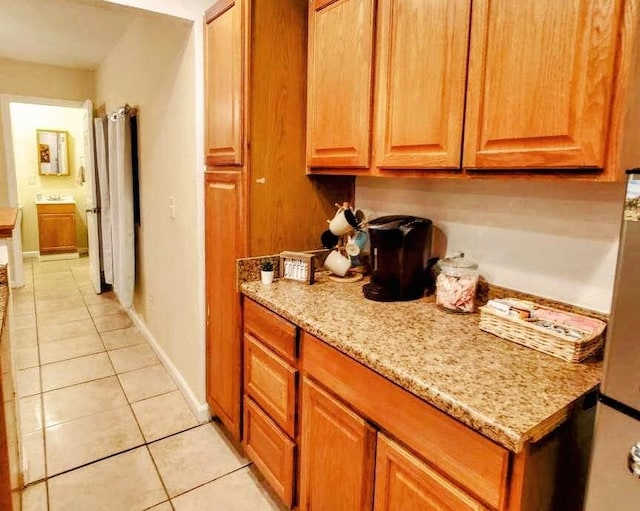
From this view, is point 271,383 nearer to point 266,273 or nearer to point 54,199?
point 266,273

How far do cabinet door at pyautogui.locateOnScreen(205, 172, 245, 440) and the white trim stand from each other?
15cm

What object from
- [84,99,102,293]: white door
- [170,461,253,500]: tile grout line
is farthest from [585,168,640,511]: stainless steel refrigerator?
[84,99,102,293]: white door

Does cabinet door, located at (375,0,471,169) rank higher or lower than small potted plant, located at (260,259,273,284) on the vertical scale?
higher

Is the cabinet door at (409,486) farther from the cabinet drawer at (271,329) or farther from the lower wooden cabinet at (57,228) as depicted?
the lower wooden cabinet at (57,228)

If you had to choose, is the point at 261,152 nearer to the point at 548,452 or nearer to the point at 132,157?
the point at 548,452

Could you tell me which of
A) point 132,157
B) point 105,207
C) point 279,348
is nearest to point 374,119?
point 279,348

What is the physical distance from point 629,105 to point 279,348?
127 centimetres

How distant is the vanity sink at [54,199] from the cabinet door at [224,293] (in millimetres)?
5465

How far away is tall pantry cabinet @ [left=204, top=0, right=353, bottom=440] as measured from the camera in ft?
5.92

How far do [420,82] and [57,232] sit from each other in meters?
6.61

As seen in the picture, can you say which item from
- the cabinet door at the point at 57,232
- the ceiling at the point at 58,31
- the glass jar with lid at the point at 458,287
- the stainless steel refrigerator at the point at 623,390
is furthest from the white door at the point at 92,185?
the stainless steel refrigerator at the point at 623,390

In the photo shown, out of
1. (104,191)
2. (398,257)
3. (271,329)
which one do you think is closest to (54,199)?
(104,191)

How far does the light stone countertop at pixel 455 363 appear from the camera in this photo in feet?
2.98

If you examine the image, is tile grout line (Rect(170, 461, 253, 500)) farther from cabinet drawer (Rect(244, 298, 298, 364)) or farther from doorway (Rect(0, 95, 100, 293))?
doorway (Rect(0, 95, 100, 293))
